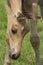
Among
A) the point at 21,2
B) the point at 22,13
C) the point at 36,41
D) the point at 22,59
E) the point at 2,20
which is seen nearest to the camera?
the point at 22,13

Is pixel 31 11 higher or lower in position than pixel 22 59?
higher

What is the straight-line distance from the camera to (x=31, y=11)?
2.16m

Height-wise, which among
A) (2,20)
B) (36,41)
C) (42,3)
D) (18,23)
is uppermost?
(18,23)

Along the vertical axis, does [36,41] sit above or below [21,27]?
below

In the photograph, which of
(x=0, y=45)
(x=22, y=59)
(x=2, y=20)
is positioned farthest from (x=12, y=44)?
(x=2, y=20)

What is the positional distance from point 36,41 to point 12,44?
126 cm

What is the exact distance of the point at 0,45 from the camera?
460 cm

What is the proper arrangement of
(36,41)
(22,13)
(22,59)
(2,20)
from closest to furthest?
(22,13), (36,41), (22,59), (2,20)

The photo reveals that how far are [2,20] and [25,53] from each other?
76.9 inches

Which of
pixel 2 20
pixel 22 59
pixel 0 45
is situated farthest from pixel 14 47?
pixel 2 20

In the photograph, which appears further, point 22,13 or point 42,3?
point 42,3

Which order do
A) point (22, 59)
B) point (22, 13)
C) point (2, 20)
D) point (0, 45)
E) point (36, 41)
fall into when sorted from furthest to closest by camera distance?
point (2, 20), point (0, 45), point (22, 59), point (36, 41), point (22, 13)

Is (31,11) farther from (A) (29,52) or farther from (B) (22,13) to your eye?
(A) (29,52)

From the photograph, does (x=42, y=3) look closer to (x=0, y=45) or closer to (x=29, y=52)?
(x=29, y=52)
